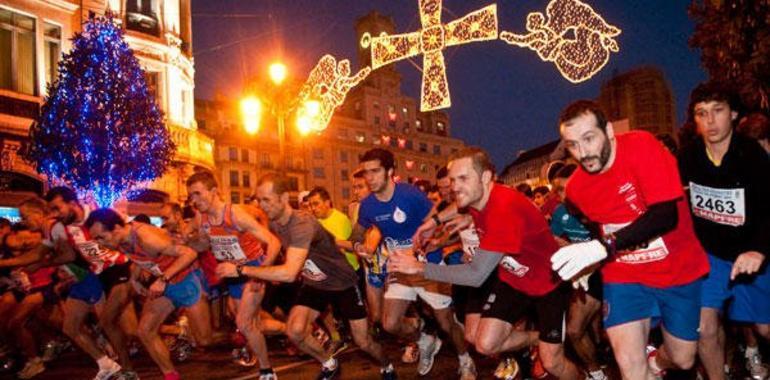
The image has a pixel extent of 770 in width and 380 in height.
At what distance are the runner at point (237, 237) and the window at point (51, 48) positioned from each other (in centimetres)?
1798

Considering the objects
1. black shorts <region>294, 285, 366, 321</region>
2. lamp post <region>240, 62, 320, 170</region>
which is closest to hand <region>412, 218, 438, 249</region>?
black shorts <region>294, 285, 366, 321</region>

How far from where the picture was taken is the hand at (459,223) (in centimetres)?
648

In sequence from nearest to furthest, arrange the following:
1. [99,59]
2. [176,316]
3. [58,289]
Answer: [58,289] < [176,316] < [99,59]

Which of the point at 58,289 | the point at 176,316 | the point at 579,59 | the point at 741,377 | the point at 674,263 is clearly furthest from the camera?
the point at 176,316

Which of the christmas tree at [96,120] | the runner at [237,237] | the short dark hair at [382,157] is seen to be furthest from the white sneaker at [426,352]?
the christmas tree at [96,120]

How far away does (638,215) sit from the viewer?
3938 mm

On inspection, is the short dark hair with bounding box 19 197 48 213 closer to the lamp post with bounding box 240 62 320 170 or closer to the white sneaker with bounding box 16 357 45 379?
the white sneaker with bounding box 16 357 45 379

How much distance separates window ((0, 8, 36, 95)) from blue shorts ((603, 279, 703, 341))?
2150 centimetres

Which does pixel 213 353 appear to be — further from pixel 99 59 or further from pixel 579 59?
pixel 99 59

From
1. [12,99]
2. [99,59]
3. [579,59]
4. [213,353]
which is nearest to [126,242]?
[213,353]

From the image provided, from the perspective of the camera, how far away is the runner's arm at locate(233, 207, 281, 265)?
6555 mm

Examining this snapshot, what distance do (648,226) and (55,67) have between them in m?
23.0

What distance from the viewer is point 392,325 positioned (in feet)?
23.3

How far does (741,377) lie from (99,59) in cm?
1658
